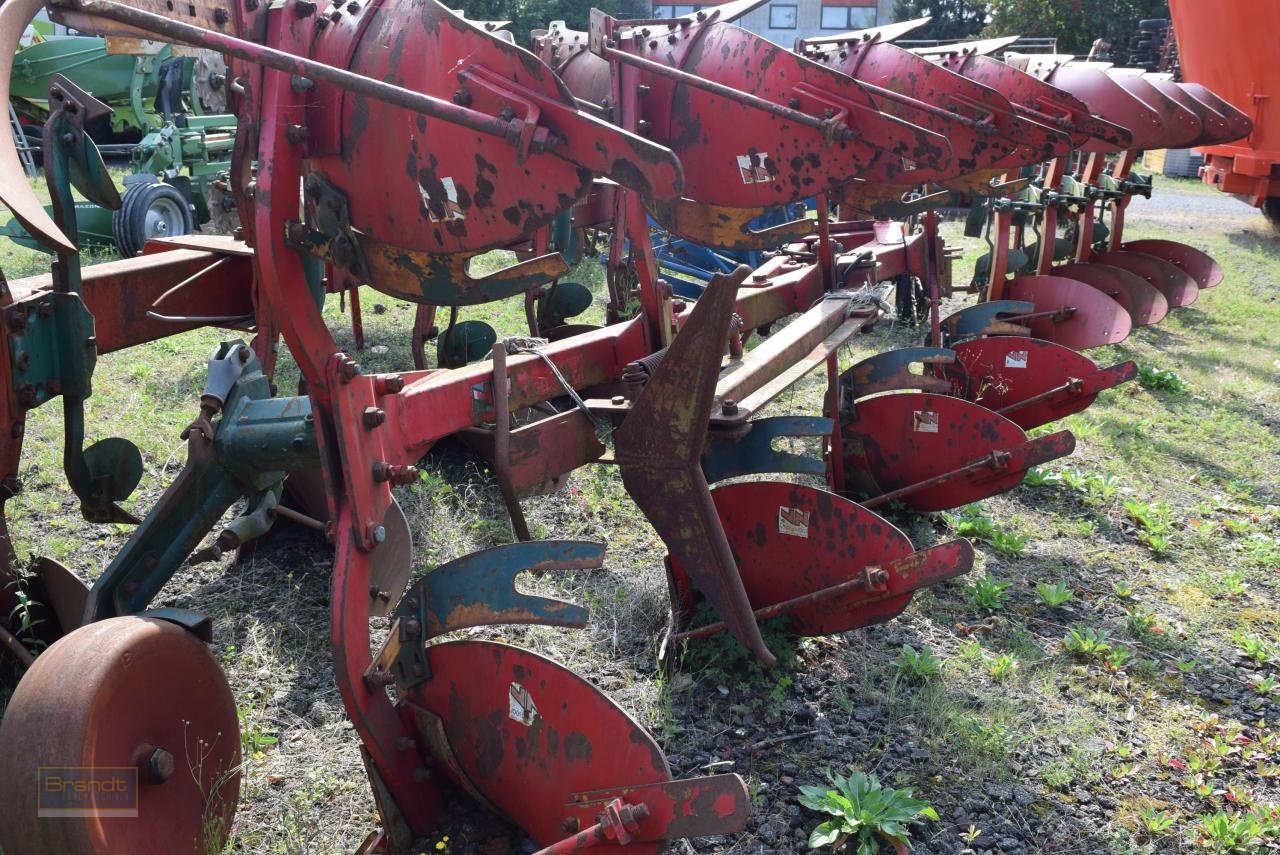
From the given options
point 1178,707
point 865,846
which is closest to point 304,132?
point 865,846

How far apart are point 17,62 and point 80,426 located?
10.8 meters

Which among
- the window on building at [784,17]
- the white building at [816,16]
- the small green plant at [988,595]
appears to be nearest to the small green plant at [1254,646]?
the small green plant at [988,595]

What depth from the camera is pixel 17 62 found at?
439 inches

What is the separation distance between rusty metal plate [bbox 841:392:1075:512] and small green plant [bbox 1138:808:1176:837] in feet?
4.82

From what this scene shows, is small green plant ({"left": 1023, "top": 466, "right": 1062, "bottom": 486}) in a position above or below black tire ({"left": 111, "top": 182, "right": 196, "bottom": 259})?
below

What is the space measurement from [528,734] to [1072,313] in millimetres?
4681

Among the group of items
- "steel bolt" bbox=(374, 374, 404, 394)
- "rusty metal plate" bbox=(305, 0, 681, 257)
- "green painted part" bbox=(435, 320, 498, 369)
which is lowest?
"green painted part" bbox=(435, 320, 498, 369)

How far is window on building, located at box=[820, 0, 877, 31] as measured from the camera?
27.8 meters

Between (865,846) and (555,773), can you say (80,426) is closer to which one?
(555,773)

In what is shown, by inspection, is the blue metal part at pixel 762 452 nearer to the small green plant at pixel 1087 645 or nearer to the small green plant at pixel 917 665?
the small green plant at pixel 917 665

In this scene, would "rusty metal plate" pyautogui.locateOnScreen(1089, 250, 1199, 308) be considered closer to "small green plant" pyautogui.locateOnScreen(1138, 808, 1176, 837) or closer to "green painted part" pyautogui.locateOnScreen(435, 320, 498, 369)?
"green painted part" pyautogui.locateOnScreen(435, 320, 498, 369)

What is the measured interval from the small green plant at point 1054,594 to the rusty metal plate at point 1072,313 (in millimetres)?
2183

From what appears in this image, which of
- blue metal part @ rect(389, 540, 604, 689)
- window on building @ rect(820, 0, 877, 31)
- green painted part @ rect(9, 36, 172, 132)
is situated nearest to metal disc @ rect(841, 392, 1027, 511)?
blue metal part @ rect(389, 540, 604, 689)

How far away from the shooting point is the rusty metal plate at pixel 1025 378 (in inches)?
186
